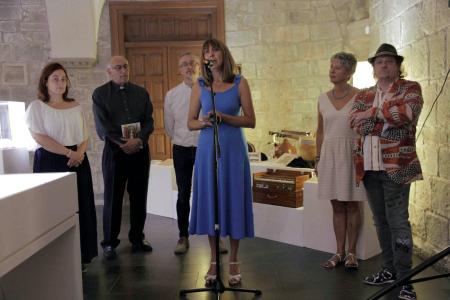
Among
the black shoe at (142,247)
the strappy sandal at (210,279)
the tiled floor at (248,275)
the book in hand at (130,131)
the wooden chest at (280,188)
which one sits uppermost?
the book in hand at (130,131)

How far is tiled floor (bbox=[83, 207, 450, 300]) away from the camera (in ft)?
8.98

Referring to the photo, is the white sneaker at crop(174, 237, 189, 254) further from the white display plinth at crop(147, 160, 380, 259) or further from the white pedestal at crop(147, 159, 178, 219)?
the white pedestal at crop(147, 159, 178, 219)

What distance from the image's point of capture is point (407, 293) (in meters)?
2.59

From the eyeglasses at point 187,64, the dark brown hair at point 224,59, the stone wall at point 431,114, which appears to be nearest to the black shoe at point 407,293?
the stone wall at point 431,114

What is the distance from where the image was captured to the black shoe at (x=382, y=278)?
111 inches

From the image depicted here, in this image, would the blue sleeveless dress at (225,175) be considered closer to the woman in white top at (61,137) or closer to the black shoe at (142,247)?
the woman in white top at (61,137)

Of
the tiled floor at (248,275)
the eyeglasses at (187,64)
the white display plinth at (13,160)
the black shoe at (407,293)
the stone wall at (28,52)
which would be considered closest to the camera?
the black shoe at (407,293)

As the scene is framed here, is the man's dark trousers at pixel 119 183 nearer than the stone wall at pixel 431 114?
No

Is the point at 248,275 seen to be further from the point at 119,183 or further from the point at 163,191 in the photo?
the point at 163,191

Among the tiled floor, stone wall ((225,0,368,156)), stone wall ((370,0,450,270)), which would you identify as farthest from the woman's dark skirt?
stone wall ((225,0,368,156))

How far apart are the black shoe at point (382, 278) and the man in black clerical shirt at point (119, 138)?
1909 mm

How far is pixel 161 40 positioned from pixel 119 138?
3.19 meters

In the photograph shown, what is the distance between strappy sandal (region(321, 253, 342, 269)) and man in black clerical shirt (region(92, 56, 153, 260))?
1.59 m

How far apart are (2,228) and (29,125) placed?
173 cm
